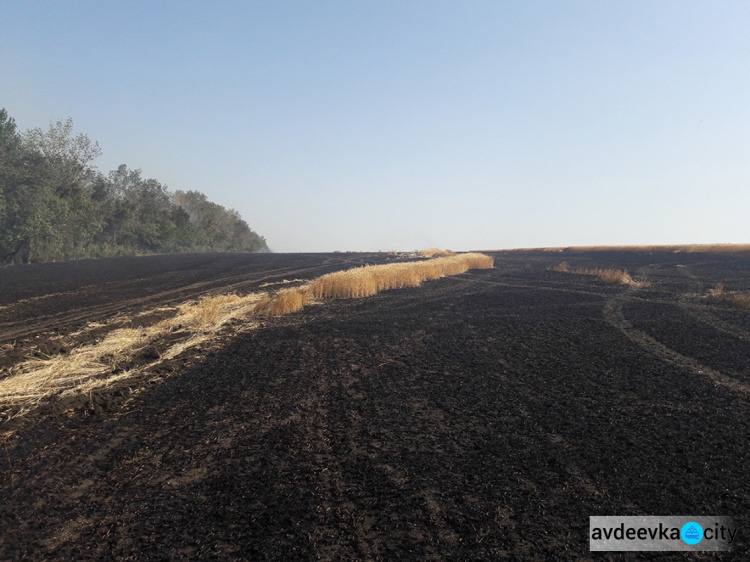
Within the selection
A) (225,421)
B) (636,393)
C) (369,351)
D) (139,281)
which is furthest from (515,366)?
(139,281)

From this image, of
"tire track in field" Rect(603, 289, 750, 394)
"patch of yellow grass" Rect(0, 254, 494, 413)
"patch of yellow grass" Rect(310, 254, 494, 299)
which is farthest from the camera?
"patch of yellow grass" Rect(310, 254, 494, 299)

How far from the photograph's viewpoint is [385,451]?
5211 millimetres

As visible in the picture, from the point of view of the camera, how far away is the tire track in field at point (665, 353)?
7.89 metres

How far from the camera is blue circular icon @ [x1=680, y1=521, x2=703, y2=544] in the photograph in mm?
3627

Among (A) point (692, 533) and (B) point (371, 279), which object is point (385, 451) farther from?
(B) point (371, 279)

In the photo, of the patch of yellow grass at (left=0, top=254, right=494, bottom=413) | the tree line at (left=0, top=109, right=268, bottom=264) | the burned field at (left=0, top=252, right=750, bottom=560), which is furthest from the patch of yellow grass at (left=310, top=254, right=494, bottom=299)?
the tree line at (left=0, top=109, right=268, bottom=264)

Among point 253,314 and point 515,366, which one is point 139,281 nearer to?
point 253,314

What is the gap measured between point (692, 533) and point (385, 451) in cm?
320

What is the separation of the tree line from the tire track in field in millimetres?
45436

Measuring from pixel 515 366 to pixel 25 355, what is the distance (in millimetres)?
10972

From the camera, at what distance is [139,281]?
2442cm

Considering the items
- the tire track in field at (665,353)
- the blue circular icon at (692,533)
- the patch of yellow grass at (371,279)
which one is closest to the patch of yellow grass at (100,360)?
the patch of yellow grass at (371,279)

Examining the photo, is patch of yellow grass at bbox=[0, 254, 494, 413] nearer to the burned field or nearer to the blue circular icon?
the burned field

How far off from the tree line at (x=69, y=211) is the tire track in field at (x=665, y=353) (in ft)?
149
